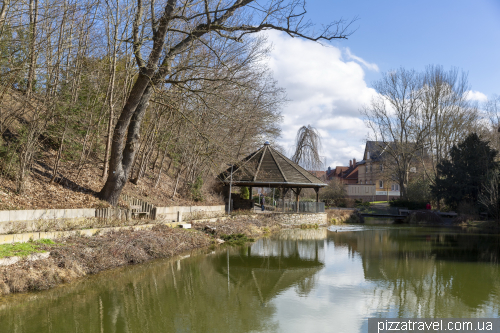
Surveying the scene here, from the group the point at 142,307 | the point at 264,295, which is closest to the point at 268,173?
the point at 264,295

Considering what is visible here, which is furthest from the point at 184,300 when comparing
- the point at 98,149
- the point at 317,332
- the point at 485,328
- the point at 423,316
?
the point at 98,149

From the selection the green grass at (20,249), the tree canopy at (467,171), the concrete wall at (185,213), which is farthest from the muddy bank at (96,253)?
the tree canopy at (467,171)

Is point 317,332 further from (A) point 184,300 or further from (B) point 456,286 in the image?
(B) point 456,286

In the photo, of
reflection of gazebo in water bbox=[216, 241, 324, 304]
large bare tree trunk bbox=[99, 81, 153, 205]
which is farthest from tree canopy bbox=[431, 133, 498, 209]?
large bare tree trunk bbox=[99, 81, 153, 205]

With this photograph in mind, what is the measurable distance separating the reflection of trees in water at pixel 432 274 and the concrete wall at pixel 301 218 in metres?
5.91

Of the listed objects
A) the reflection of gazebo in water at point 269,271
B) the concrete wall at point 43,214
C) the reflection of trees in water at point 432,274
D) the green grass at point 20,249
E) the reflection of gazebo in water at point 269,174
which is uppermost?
the reflection of gazebo in water at point 269,174

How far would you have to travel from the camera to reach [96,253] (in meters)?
10.9

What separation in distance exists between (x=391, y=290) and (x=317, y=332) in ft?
13.1

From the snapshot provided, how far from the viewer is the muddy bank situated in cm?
850

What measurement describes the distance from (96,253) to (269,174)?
17036 mm

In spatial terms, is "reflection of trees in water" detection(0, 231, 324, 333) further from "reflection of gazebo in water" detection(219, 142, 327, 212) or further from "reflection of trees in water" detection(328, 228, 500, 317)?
"reflection of gazebo in water" detection(219, 142, 327, 212)

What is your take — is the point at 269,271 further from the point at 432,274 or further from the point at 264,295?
the point at 432,274

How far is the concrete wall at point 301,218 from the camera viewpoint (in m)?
26.3

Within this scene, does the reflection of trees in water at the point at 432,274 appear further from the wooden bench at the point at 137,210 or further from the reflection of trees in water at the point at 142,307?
the wooden bench at the point at 137,210
